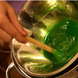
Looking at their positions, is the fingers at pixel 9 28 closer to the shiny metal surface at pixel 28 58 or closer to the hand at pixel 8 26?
the hand at pixel 8 26

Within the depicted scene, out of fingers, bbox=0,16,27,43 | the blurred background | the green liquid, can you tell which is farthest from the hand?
the blurred background

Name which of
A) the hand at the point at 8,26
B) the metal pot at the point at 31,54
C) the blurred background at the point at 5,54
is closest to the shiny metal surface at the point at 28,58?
the metal pot at the point at 31,54

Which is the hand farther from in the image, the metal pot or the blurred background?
the blurred background

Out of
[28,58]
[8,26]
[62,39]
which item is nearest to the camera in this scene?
[8,26]

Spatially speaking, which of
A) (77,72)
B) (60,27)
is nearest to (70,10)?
(60,27)

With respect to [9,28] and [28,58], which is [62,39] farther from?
[9,28]

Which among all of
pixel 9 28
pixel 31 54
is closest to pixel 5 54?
pixel 31 54
